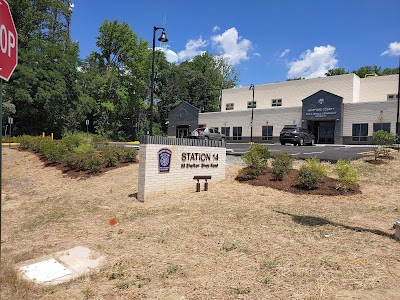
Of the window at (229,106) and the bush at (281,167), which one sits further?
the window at (229,106)

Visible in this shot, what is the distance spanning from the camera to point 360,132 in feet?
115

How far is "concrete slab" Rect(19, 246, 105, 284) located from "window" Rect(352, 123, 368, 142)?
3435 cm

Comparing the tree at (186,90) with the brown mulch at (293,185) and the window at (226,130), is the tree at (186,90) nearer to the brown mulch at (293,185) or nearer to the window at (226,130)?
the window at (226,130)

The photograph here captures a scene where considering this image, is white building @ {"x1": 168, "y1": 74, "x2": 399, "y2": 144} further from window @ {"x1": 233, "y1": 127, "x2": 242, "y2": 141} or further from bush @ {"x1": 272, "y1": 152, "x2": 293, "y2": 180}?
bush @ {"x1": 272, "y1": 152, "x2": 293, "y2": 180}

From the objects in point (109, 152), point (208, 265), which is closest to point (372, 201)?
point (208, 265)

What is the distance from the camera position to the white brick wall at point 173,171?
33.7 ft

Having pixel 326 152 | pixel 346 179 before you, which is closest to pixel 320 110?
pixel 326 152

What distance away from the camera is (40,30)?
47.6 m

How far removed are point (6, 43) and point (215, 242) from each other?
4.72 meters

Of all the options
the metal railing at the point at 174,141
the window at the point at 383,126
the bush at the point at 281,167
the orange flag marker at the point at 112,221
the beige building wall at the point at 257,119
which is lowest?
the orange flag marker at the point at 112,221

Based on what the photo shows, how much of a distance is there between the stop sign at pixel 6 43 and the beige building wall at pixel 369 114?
116ft

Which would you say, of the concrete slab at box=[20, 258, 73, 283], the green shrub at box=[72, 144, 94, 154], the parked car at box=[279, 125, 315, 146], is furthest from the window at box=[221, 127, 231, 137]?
the concrete slab at box=[20, 258, 73, 283]

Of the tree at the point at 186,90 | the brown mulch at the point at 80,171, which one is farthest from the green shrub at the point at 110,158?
the tree at the point at 186,90

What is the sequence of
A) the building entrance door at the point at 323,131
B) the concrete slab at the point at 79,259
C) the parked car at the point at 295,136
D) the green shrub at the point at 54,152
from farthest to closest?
the building entrance door at the point at 323,131, the parked car at the point at 295,136, the green shrub at the point at 54,152, the concrete slab at the point at 79,259
